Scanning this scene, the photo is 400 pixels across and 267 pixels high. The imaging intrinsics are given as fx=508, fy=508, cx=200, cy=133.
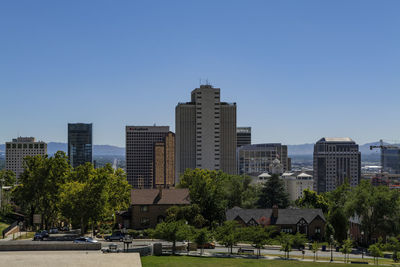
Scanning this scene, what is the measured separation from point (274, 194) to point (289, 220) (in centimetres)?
2833

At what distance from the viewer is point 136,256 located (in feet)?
197

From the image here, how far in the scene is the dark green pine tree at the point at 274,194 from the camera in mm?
128500

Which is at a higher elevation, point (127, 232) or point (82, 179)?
point (82, 179)

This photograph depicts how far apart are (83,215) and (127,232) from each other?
972 centimetres

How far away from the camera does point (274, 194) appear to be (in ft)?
424

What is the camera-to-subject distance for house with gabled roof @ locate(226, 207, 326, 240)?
10038cm

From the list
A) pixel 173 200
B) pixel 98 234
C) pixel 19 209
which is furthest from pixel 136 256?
pixel 19 209

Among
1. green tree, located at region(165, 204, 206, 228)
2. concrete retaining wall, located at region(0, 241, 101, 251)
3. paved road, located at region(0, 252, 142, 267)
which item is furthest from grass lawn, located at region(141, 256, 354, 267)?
green tree, located at region(165, 204, 206, 228)

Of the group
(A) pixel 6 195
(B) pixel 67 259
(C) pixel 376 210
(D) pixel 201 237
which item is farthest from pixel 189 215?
(A) pixel 6 195

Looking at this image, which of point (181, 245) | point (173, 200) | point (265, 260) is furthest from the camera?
point (173, 200)

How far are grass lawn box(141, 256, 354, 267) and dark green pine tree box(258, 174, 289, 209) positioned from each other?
199 ft

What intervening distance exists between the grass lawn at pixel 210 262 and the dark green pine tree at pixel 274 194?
199 ft

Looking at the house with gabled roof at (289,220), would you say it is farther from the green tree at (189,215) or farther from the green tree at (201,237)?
the green tree at (201,237)

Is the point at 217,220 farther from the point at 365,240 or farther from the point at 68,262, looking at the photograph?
the point at 68,262
